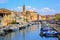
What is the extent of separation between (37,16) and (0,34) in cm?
15571

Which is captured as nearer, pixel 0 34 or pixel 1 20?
pixel 0 34

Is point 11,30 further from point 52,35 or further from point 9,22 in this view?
point 9,22

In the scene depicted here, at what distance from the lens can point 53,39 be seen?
30.0m

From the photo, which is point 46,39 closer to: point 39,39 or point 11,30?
point 39,39

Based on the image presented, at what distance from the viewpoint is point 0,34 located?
3425 centimetres

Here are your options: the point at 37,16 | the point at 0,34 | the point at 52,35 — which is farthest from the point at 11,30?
the point at 37,16

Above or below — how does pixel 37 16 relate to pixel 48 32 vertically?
below

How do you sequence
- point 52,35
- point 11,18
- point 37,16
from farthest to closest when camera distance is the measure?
point 37,16, point 11,18, point 52,35

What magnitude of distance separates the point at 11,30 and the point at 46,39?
15.3 meters

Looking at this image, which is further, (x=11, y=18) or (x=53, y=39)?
(x=11, y=18)

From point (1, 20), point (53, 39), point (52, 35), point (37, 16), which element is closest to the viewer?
point (53, 39)

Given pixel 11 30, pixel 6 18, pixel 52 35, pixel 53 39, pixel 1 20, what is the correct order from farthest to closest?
pixel 6 18 → pixel 1 20 → pixel 11 30 → pixel 52 35 → pixel 53 39

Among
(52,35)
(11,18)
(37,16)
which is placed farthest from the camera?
(37,16)

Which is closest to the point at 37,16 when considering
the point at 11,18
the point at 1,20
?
the point at 11,18
